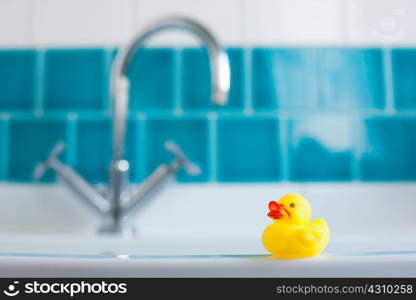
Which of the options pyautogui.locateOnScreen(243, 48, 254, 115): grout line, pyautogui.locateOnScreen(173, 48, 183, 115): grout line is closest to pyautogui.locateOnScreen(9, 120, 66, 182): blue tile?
pyautogui.locateOnScreen(173, 48, 183, 115): grout line

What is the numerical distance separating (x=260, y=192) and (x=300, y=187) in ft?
0.27

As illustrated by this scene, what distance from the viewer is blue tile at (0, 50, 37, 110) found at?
38.5 inches

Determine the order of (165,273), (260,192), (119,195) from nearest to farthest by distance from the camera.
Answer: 1. (165,273)
2. (119,195)
3. (260,192)

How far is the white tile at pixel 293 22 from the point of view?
0.98 m

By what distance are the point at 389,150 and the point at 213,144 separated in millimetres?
354

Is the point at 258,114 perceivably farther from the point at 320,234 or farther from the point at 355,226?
the point at 320,234

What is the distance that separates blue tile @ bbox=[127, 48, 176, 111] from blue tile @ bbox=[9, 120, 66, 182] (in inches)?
6.4

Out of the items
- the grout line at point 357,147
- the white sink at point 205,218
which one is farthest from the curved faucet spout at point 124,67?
the grout line at point 357,147

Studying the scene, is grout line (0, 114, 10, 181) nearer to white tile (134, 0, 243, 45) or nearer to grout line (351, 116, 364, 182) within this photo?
white tile (134, 0, 243, 45)

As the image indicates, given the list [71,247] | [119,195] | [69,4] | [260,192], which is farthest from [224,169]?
[69,4]

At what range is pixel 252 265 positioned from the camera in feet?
1.35

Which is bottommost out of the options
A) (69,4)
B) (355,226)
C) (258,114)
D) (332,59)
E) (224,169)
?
(355,226)

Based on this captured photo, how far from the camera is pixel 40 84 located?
98 cm

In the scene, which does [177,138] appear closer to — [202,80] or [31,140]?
[202,80]
